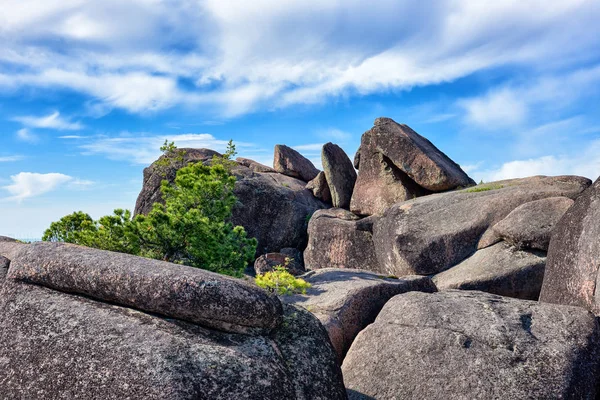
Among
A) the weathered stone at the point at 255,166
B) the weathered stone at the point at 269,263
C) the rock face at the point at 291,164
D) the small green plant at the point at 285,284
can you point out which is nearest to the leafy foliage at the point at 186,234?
the small green plant at the point at 285,284

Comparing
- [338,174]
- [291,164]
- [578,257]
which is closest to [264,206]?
[338,174]

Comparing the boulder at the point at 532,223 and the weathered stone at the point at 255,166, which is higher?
the weathered stone at the point at 255,166

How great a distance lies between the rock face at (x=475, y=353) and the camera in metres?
10.1

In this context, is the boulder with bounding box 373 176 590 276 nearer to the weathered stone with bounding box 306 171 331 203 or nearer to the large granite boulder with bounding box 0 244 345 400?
the weathered stone with bounding box 306 171 331 203

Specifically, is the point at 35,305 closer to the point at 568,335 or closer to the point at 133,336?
the point at 133,336

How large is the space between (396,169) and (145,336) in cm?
2641

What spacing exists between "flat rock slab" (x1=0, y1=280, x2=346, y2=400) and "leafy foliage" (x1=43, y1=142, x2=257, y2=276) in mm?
10774

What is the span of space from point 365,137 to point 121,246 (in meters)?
17.8

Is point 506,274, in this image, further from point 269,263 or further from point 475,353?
point 269,263

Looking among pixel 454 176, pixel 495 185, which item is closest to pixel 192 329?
pixel 495 185

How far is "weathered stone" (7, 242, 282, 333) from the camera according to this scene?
8062mm

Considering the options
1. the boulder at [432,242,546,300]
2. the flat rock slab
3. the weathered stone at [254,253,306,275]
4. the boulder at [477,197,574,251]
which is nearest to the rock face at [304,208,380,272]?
the weathered stone at [254,253,306,275]

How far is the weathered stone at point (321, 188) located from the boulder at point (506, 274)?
56.0 ft

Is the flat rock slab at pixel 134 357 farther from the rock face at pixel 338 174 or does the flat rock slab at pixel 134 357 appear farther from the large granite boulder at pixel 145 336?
the rock face at pixel 338 174
